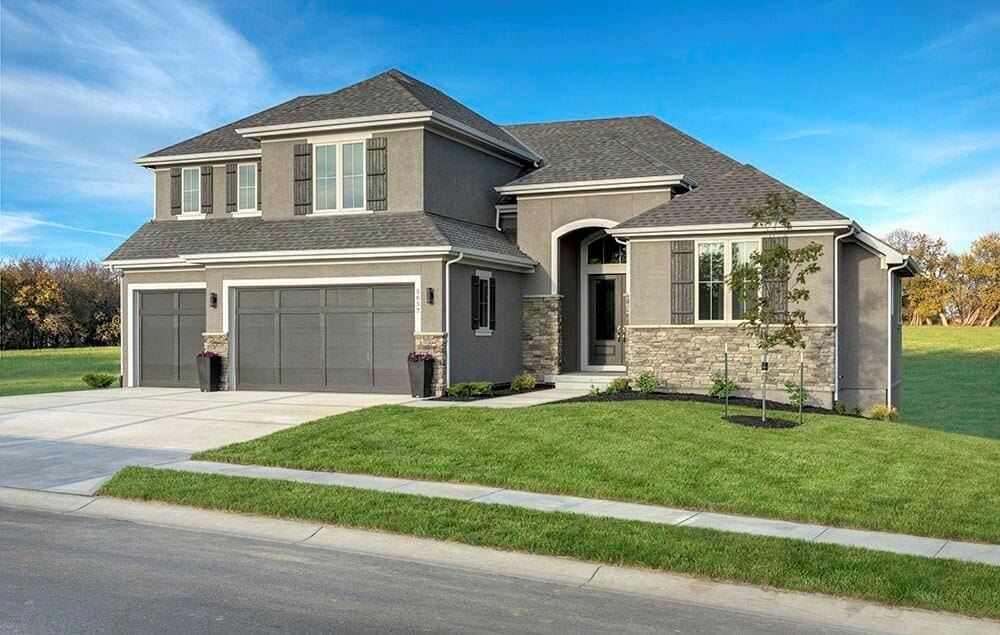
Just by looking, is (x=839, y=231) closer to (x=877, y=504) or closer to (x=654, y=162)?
(x=654, y=162)

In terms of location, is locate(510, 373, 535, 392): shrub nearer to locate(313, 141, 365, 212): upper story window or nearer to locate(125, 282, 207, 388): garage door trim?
locate(313, 141, 365, 212): upper story window

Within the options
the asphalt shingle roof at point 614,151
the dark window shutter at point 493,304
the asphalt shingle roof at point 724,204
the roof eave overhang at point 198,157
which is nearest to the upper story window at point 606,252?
the asphalt shingle roof at point 614,151

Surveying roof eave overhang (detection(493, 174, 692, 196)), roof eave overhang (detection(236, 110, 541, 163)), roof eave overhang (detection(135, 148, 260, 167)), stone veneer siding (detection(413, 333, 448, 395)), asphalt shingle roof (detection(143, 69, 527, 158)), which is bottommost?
stone veneer siding (detection(413, 333, 448, 395))

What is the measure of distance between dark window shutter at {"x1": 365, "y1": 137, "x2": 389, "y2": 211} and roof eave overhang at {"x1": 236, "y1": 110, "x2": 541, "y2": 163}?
494 mm

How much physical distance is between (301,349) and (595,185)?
26.8ft

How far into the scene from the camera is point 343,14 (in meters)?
23.8

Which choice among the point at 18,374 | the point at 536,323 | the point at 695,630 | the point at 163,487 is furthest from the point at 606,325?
the point at 18,374

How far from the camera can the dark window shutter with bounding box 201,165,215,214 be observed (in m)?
26.4

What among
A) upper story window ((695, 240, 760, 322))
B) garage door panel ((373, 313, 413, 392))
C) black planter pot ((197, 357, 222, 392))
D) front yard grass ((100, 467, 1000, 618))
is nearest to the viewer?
front yard grass ((100, 467, 1000, 618))

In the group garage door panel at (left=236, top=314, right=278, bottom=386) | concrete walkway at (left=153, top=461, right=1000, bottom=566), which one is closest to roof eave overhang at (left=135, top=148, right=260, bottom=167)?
garage door panel at (left=236, top=314, right=278, bottom=386)

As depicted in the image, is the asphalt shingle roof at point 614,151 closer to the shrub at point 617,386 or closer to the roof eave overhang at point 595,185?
the roof eave overhang at point 595,185

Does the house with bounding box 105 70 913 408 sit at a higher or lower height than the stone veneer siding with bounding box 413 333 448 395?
higher

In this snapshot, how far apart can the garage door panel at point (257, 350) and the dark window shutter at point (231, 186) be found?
4.65 m

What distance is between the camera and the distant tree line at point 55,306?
2127 inches
